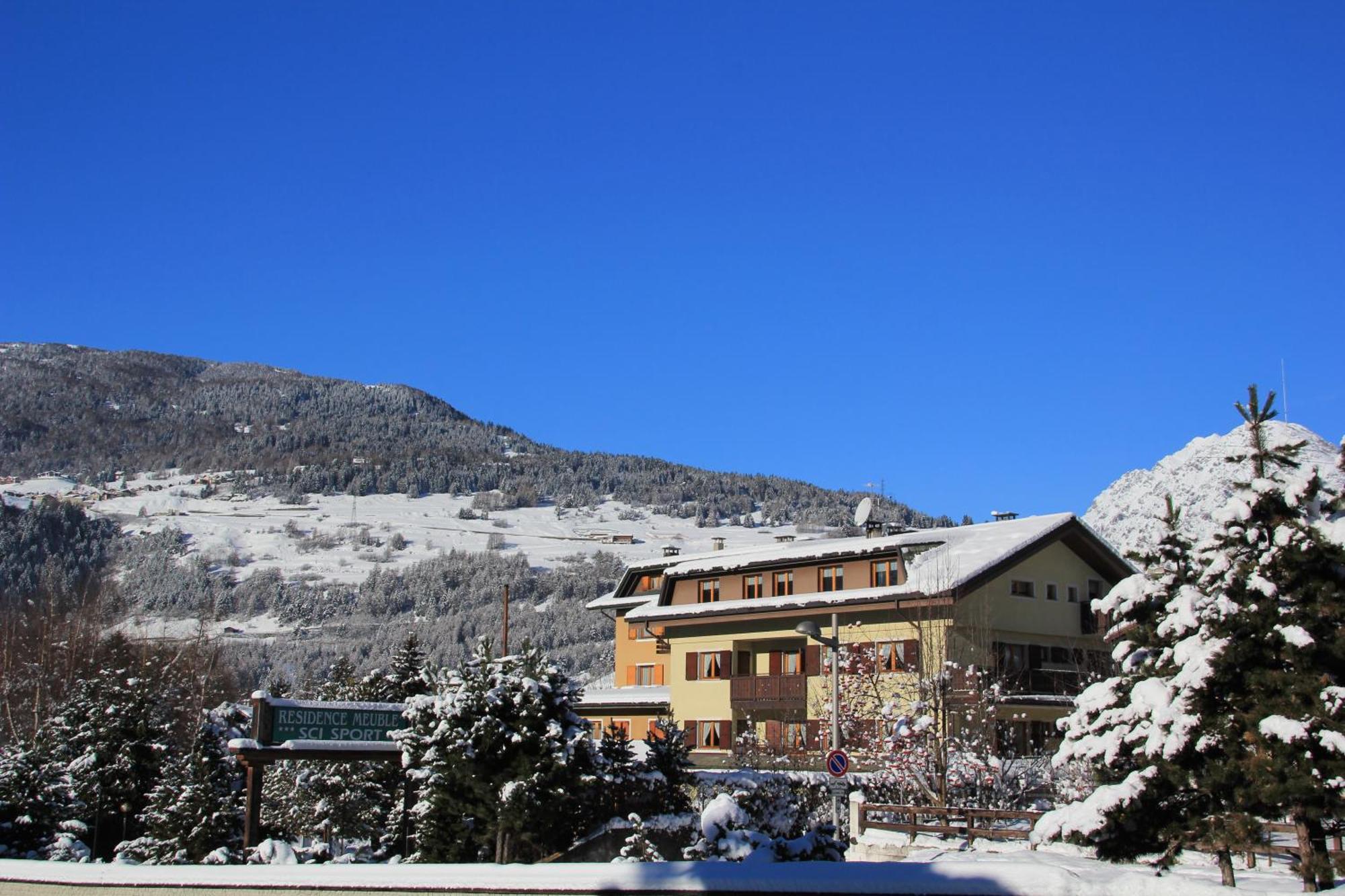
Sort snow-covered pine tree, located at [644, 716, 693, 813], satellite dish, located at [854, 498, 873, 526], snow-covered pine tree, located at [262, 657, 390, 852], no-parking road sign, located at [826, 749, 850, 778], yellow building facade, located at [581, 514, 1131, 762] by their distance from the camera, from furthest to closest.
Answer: satellite dish, located at [854, 498, 873, 526] → yellow building facade, located at [581, 514, 1131, 762] → snow-covered pine tree, located at [262, 657, 390, 852] → no-parking road sign, located at [826, 749, 850, 778] → snow-covered pine tree, located at [644, 716, 693, 813]

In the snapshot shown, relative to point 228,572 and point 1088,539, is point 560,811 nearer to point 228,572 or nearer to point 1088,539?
point 1088,539

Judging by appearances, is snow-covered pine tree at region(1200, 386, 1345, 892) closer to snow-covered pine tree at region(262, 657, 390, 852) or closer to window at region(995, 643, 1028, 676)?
snow-covered pine tree at region(262, 657, 390, 852)

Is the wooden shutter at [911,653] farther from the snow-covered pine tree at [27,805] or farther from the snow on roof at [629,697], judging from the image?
the snow-covered pine tree at [27,805]

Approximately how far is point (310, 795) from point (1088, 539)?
2758 cm

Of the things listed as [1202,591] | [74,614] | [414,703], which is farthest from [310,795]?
[74,614]

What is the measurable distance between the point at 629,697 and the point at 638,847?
31563mm

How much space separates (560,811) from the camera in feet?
66.1

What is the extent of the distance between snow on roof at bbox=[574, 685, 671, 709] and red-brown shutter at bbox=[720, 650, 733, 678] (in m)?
3.09

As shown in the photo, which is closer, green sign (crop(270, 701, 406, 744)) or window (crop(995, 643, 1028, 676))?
green sign (crop(270, 701, 406, 744))

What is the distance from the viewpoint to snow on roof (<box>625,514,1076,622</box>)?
40.6 meters

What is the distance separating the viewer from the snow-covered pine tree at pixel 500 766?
19781mm

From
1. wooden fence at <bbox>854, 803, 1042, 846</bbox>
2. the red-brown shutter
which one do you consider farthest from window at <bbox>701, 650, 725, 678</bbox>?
wooden fence at <bbox>854, 803, 1042, 846</bbox>

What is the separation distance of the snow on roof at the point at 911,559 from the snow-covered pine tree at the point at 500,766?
2072cm

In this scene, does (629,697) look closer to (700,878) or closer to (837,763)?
(837,763)
